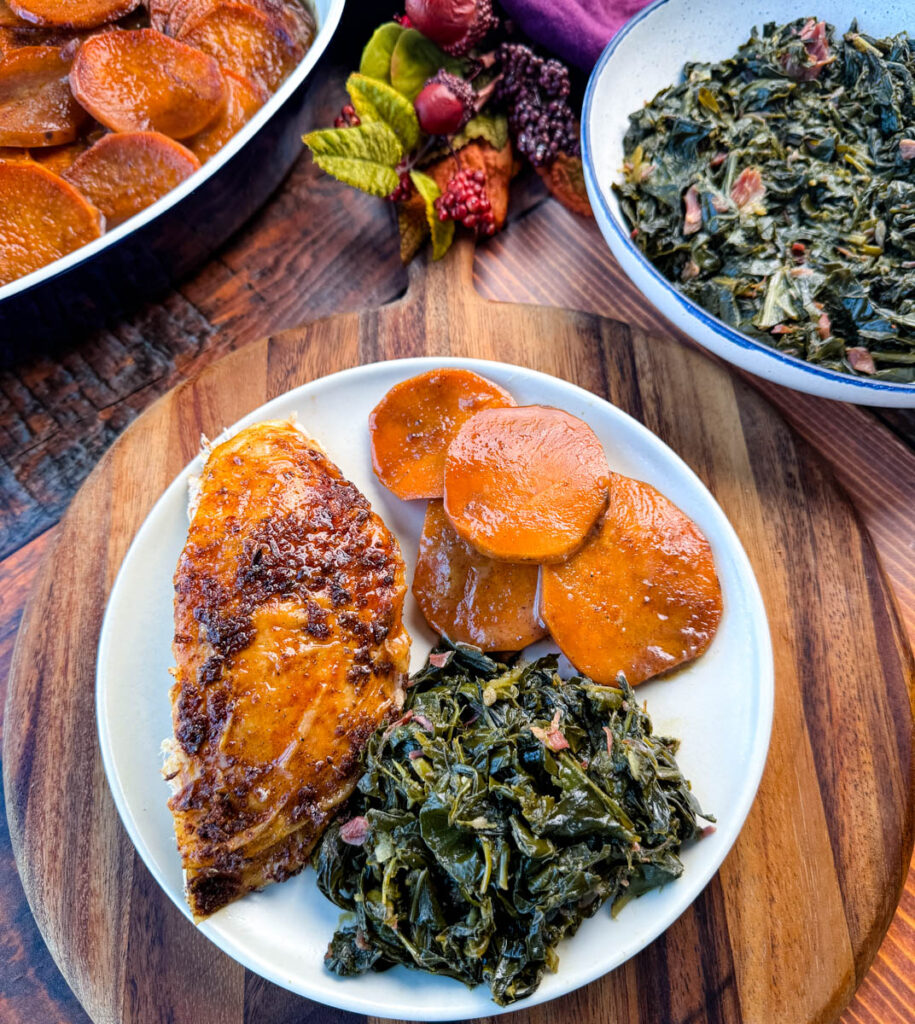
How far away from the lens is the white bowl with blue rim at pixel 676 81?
98.4 inches

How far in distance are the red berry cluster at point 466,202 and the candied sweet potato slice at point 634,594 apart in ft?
4.10

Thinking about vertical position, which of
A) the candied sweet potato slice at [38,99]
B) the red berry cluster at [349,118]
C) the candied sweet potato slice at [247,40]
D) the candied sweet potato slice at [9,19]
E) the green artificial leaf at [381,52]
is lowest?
the red berry cluster at [349,118]

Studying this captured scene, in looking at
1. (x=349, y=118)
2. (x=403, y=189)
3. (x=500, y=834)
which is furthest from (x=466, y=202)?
(x=500, y=834)

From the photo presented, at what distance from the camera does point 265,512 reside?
2.31 metres

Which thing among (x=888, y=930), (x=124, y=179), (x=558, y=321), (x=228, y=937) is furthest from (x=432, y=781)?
(x=124, y=179)

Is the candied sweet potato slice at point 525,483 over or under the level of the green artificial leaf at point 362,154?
under

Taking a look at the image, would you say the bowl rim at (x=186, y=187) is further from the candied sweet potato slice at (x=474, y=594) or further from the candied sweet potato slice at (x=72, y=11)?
the candied sweet potato slice at (x=474, y=594)

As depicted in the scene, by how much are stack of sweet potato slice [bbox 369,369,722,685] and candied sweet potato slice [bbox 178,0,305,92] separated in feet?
5.69


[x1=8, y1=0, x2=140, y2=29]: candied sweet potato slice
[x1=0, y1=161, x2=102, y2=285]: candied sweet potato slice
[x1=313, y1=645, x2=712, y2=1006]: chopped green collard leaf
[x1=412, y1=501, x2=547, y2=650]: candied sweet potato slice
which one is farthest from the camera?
[x1=8, y1=0, x2=140, y2=29]: candied sweet potato slice

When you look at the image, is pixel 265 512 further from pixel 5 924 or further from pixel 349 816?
pixel 5 924

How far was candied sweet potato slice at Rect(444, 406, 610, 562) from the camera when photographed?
2.35m

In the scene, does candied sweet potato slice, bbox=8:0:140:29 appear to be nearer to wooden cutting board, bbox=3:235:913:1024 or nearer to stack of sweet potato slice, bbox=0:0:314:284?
stack of sweet potato slice, bbox=0:0:314:284

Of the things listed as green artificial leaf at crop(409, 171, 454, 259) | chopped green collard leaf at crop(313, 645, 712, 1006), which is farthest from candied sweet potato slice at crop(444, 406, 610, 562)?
green artificial leaf at crop(409, 171, 454, 259)

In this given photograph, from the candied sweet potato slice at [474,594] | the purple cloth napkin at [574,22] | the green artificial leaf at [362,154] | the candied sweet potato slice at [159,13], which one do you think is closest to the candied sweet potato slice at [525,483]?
the candied sweet potato slice at [474,594]
